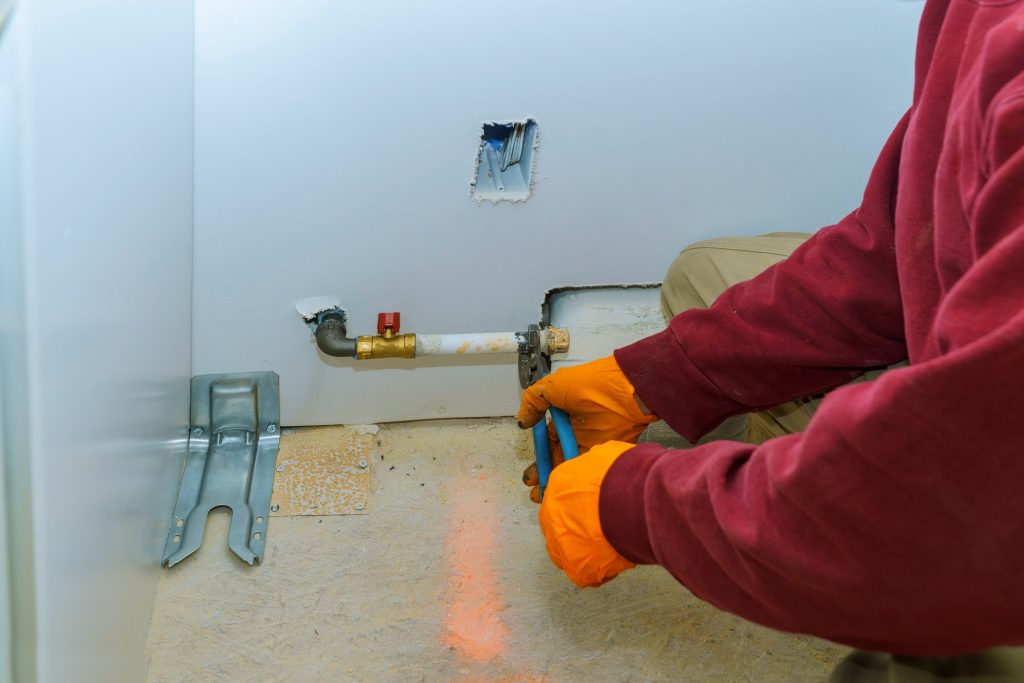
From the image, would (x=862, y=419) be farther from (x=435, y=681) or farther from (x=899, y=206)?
(x=435, y=681)

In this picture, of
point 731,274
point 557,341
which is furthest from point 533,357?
point 731,274

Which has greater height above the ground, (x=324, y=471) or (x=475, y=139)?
(x=475, y=139)

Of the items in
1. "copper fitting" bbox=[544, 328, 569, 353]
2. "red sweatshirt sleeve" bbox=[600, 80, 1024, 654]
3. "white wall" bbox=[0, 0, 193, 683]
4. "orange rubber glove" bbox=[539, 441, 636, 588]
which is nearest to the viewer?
"red sweatshirt sleeve" bbox=[600, 80, 1024, 654]

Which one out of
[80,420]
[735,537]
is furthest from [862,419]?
[80,420]

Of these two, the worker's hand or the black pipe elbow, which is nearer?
the worker's hand

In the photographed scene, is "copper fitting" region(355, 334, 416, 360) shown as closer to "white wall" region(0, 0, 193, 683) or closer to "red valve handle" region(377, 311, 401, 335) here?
"red valve handle" region(377, 311, 401, 335)

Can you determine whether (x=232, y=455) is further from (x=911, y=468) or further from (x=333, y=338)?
(x=911, y=468)

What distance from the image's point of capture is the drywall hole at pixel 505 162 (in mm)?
1071

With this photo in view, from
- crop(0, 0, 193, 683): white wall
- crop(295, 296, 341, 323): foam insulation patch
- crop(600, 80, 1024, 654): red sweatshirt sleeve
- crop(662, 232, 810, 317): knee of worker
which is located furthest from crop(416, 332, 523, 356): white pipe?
crop(600, 80, 1024, 654): red sweatshirt sleeve

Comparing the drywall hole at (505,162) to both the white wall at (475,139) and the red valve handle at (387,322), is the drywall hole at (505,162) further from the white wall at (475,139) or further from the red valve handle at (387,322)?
the red valve handle at (387,322)

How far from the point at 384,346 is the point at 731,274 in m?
0.52

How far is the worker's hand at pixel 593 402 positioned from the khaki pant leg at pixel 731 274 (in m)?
0.19

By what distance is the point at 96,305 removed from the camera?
0.73 meters

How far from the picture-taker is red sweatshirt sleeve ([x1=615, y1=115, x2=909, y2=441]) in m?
0.75
